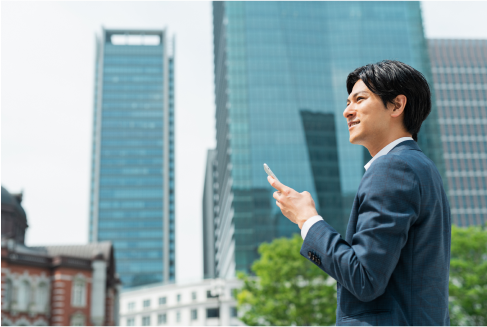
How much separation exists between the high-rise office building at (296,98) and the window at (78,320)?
39.8 metres

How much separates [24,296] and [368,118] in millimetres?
36260

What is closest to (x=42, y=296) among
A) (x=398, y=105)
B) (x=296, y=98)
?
(x=398, y=105)

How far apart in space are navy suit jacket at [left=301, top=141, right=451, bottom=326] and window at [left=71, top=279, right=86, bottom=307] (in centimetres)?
3789

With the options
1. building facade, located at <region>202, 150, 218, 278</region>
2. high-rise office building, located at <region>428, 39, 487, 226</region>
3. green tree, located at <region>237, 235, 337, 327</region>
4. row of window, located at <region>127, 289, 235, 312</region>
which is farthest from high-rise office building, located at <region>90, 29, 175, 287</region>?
green tree, located at <region>237, 235, 337, 327</region>

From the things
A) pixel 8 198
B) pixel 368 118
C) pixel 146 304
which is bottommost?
pixel 146 304

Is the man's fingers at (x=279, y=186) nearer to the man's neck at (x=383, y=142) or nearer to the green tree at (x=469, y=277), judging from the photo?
the man's neck at (x=383, y=142)

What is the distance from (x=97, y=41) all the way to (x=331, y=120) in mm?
91595

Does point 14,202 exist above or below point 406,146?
above

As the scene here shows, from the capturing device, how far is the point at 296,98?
81812 mm

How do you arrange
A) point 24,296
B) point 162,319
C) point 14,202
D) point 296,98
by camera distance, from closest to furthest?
point 24,296, point 14,202, point 296,98, point 162,319

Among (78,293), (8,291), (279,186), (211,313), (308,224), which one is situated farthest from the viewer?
(211,313)

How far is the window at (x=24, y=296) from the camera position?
110ft

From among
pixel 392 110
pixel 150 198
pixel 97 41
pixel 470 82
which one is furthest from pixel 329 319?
pixel 97 41

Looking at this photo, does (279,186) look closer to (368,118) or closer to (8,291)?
(368,118)
